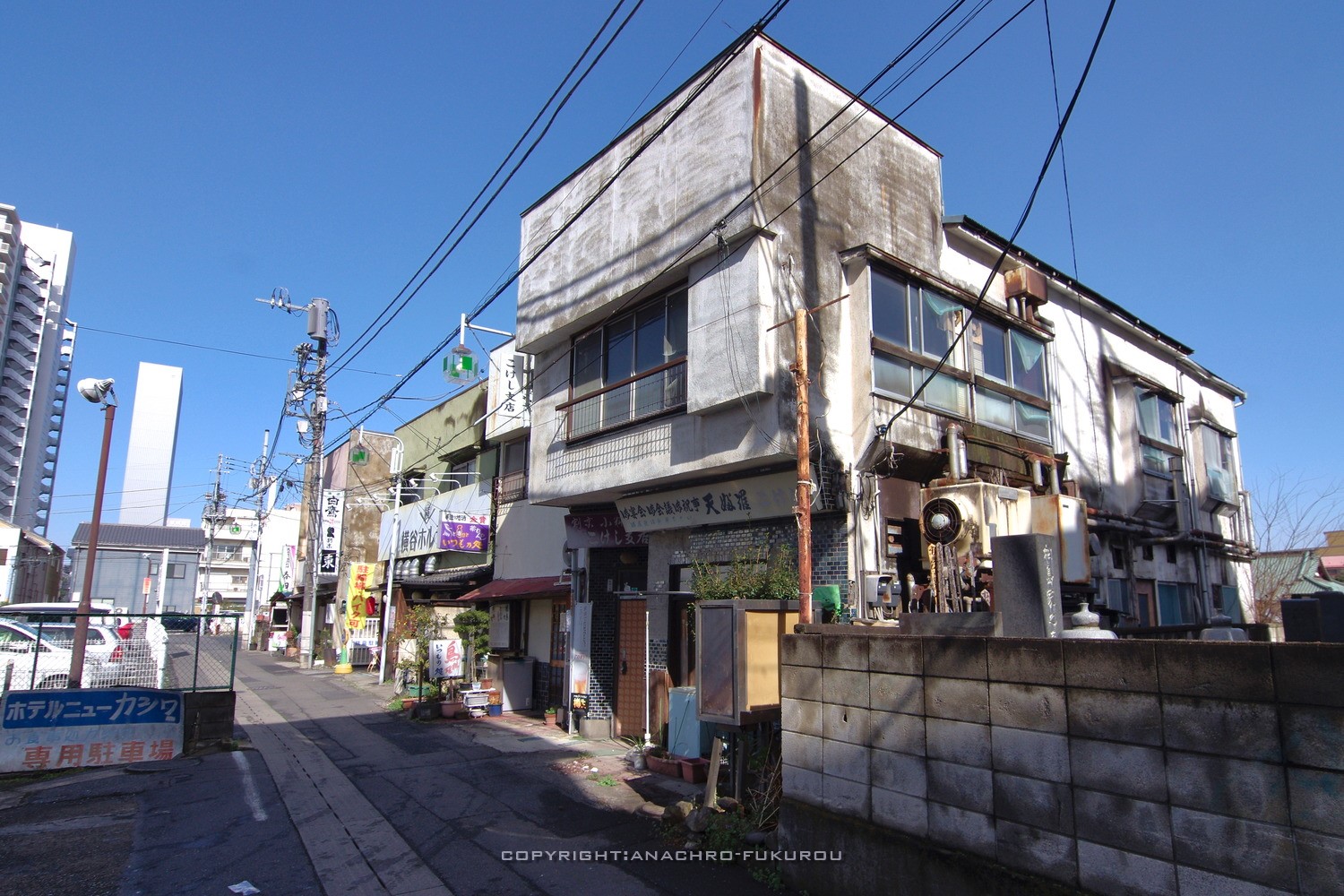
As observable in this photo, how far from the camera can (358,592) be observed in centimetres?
2631

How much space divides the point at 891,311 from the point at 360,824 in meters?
9.41

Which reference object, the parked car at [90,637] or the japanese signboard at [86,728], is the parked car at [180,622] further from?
the japanese signboard at [86,728]

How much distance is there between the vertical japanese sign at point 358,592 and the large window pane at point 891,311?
21.6 metres

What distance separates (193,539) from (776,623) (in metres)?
78.7

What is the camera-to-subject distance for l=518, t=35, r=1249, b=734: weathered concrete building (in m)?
10.0

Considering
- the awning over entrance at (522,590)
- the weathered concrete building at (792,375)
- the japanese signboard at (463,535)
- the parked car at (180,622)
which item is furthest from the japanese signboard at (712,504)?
the japanese signboard at (463,535)

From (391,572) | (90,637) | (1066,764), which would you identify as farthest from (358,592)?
(1066,764)

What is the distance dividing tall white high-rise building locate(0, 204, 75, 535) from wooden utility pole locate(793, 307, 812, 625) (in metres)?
74.8

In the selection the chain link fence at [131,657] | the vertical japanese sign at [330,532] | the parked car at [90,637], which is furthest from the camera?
the vertical japanese sign at [330,532]

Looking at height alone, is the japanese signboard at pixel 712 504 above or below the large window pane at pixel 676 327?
below

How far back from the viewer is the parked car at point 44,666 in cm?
1096

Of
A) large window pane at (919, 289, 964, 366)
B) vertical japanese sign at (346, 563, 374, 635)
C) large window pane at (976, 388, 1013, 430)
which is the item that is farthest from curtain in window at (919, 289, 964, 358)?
vertical japanese sign at (346, 563, 374, 635)

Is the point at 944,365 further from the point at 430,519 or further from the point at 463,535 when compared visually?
the point at 430,519

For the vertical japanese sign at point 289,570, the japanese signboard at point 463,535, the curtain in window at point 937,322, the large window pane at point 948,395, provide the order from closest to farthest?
the large window pane at point 948,395
the curtain in window at point 937,322
the japanese signboard at point 463,535
the vertical japanese sign at point 289,570
